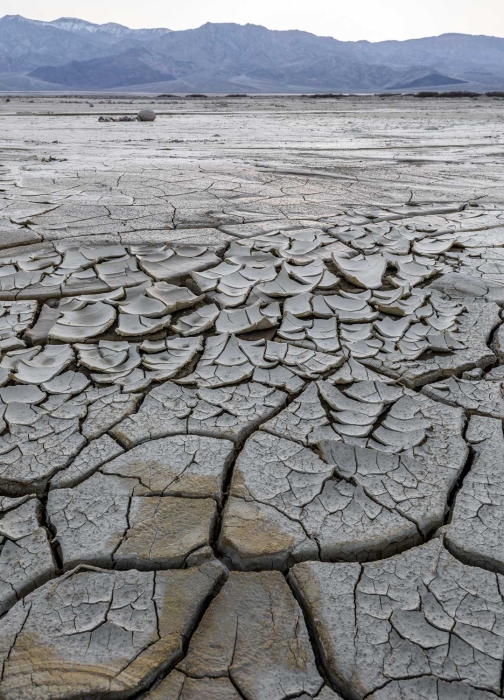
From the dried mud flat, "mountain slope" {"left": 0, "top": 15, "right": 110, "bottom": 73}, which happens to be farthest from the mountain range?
the dried mud flat

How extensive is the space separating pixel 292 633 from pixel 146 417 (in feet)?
2.32

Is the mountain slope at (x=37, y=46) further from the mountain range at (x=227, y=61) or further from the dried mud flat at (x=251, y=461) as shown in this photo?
the dried mud flat at (x=251, y=461)

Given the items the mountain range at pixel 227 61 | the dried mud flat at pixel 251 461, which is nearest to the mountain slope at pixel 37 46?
the mountain range at pixel 227 61

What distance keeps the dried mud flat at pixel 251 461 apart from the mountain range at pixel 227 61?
62322mm

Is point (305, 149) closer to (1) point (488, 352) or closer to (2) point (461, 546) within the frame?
(1) point (488, 352)

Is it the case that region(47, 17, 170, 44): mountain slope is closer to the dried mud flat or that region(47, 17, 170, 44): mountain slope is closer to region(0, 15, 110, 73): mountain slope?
region(0, 15, 110, 73): mountain slope

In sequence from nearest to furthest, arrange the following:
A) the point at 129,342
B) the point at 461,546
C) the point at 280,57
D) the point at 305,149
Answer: the point at 461,546 < the point at 129,342 < the point at 305,149 < the point at 280,57

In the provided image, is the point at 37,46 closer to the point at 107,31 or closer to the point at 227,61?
the point at 107,31

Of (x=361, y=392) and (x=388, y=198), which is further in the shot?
(x=388, y=198)

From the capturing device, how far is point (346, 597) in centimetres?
93

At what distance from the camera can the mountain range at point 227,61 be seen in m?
77.8

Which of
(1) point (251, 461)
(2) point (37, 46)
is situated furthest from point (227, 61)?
(1) point (251, 461)

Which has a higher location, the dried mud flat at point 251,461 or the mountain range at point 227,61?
the mountain range at point 227,61

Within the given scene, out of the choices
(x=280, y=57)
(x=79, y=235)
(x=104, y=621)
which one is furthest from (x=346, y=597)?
(x=280, y=57)
